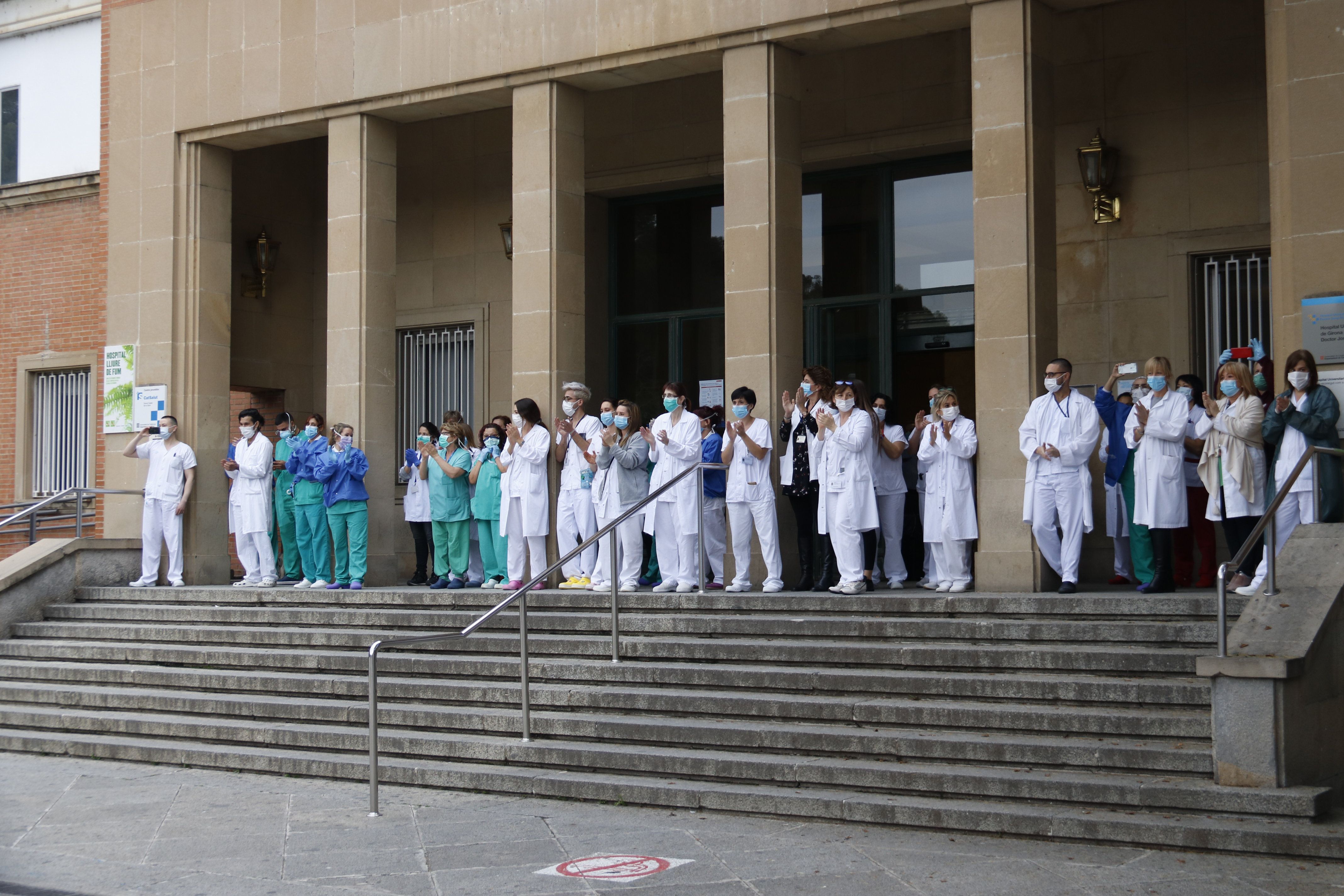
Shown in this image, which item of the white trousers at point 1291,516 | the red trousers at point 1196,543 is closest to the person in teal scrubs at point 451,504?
the red trousers at point 1196,543

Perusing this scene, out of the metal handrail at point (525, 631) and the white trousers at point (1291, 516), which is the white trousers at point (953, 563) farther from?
the white trousers at point (1291, 516)

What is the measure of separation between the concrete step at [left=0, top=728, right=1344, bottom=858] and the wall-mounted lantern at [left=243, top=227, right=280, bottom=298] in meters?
8.48

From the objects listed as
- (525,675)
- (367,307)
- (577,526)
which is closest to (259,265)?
(367,307)

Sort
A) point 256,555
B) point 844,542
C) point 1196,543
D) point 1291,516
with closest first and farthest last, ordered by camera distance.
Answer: point 1291,516
point 844,542
point 1196,543
point 256,555

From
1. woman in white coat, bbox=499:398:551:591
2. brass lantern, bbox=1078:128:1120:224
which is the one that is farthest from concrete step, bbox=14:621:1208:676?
brass lantern, bbox=1078:128:1120:224

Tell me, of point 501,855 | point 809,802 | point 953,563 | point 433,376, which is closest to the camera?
point 501,855

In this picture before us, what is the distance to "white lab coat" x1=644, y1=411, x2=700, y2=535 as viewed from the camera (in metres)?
11.9

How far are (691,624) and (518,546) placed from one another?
3.11 m

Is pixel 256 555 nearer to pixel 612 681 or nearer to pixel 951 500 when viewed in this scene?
pixel 612 681

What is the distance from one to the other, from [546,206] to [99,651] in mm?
5858

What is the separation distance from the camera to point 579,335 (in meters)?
14.0

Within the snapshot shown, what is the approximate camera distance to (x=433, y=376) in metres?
17.9

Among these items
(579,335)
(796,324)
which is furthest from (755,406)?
(579,335)

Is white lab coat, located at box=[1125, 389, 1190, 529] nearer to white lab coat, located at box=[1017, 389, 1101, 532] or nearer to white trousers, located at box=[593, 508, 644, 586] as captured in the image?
white lab coat, located at box=[1017, 389, 1101, 532]
